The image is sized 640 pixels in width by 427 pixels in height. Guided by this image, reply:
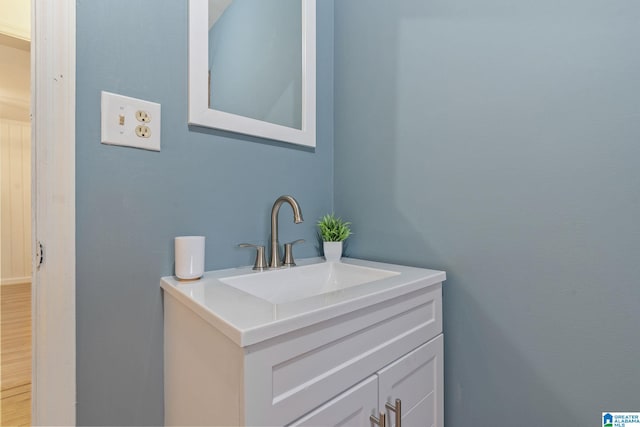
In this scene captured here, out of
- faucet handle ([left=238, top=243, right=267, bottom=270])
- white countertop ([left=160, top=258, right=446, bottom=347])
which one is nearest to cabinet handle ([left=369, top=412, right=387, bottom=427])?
white countertop ([left=160, top=258, right=446, bottom=347])

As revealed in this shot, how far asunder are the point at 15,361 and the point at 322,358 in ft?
7.34

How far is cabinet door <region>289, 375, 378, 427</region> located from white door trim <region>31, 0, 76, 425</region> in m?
0.54

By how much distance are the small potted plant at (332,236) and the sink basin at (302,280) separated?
4cm

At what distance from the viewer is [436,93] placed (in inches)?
36.8

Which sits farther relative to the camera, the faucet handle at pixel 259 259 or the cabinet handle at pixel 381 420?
the faucet handle at pixel 259 259

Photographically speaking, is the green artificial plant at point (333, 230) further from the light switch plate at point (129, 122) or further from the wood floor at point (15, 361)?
the wood floor at point (15, 361)

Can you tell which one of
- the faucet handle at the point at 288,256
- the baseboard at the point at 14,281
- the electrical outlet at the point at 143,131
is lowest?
the baseboard at the point at 14,281

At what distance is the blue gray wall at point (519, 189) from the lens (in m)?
0.67

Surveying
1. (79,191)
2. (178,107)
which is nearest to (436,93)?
(178,107)

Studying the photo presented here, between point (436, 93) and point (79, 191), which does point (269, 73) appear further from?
point (79, 191)

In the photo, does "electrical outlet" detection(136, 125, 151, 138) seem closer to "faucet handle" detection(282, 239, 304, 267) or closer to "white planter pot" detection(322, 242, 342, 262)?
"faucet handle" detection(282, 239, 304, 267)

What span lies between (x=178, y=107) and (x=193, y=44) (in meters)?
0.18

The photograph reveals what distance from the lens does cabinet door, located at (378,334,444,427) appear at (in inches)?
26.3

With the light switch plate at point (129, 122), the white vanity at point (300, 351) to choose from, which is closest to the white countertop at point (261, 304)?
the white vanity at point (300, 351)
